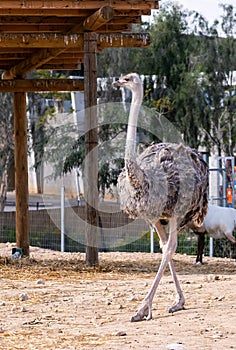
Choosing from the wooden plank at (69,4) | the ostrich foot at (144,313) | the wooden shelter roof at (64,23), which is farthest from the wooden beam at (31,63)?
the ostrich foot at (144,313)

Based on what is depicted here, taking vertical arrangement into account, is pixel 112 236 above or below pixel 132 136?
below

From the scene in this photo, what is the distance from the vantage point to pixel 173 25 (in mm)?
35562

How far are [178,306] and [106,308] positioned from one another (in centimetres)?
66

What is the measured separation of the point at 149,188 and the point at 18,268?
15.0 feet

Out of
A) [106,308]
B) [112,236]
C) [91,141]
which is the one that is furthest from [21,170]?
[106,308]

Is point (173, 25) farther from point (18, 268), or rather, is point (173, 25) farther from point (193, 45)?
point (18, 268)

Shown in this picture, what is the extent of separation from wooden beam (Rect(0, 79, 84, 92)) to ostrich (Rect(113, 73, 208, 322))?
18.0ft

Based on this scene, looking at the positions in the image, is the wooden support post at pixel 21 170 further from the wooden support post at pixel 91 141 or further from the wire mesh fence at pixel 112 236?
the wire mesh fence at pixel 112 236

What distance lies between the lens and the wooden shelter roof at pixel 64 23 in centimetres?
1093

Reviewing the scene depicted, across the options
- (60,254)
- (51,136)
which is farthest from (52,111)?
(60,254)

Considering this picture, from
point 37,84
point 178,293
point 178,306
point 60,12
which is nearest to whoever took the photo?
point 178,306

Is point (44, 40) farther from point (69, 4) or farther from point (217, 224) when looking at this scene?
point (217, 224)

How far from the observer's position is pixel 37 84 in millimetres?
13812

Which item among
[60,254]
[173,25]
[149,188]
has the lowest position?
[60,254]
